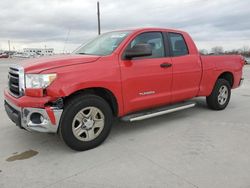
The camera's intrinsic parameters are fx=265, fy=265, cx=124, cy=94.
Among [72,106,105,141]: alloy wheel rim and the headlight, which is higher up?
the headlight

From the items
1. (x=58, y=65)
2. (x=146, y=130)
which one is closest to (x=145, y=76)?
(x=146, y=130)

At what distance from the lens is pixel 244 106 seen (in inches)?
264

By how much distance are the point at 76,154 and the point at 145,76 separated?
5.59ft

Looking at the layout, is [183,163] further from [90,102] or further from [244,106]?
[244,106]

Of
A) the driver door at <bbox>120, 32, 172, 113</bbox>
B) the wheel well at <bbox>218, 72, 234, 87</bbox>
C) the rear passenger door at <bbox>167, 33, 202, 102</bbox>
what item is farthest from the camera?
the wheel well at <bbox>218, 72, 234, 87</bbox>

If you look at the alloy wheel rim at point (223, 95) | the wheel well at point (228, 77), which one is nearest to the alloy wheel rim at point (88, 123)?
the alloy wheel rim at point (223, 95)

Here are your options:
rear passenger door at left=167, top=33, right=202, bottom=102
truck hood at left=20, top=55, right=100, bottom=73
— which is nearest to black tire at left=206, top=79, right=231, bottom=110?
rear passenger door at left=167, top=33, right=202, bottom=102

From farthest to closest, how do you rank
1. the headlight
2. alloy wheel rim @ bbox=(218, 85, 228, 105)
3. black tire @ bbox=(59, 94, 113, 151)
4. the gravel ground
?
alloy wheel rim @ bbox=(218, 85, 228, 105)
black tire @ bbox=(59, 94, 113, 151)
the headlight
the gravel ground

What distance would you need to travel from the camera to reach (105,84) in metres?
3.99

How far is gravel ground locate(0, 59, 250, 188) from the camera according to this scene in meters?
3.04

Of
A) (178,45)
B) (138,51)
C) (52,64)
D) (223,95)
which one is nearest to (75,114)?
(52,64)

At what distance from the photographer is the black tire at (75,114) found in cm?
367

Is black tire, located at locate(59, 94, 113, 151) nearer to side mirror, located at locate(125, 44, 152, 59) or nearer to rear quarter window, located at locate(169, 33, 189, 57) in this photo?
side mirror, located at locate(125, 44, 152, 59)

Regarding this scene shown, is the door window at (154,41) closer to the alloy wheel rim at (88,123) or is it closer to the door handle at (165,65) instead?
the door handle at (165,65)
